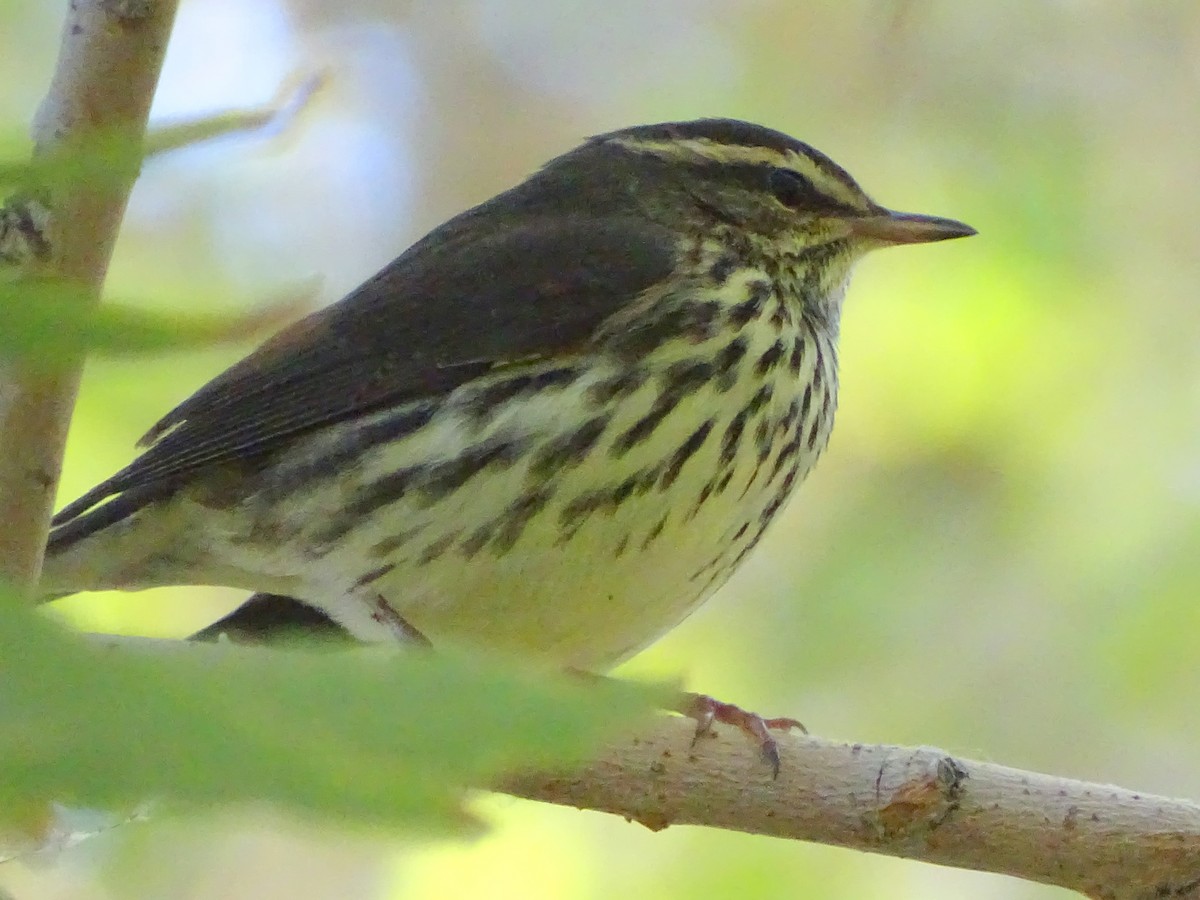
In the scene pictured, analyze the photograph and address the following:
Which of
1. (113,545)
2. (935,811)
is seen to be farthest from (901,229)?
(113,545)

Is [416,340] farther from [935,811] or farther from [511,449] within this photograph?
[935,811]

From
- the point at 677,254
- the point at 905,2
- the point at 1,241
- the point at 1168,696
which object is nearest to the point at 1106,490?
the point at 1168,696

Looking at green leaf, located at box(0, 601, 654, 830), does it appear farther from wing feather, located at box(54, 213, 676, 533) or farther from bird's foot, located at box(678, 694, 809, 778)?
wing feather, located at box(54, 213, 676, 533)

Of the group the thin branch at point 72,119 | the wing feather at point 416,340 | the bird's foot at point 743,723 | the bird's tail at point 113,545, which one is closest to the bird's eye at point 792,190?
the wing feather at point 416,340

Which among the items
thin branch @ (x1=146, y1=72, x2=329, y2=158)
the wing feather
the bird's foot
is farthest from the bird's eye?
thin branch @ (x1=146, y1=72, x2=329, y2=158)

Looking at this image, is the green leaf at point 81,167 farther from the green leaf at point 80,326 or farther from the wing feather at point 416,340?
the wing feather at point 416,340
